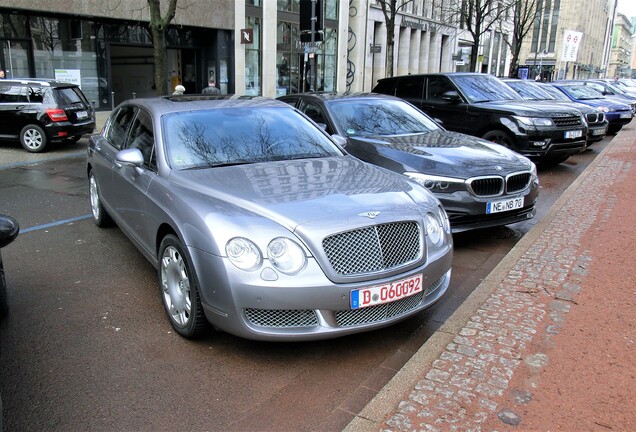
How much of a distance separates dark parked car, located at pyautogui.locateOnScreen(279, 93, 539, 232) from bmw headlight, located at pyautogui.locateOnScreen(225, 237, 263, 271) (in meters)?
2.88

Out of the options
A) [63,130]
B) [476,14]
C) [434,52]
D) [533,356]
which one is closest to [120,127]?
[533,356]

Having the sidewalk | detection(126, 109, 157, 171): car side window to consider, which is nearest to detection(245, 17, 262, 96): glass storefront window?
detection(126, 109, 157, 171): car side window

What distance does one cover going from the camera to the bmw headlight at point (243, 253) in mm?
3221

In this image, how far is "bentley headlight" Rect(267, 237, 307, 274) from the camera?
3223mm

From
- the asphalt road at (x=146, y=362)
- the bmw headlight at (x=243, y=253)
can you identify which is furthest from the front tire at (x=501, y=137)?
the bmw headlight at (x=243, y=253)

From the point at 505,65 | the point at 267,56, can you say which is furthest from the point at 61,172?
the point at 505,65

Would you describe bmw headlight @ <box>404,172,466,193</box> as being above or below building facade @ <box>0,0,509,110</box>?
below

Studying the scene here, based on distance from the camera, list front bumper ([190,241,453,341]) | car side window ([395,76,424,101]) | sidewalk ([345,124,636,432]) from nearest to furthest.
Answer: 1. sidewalk ([345,124,636,432])
2. front bumper ([190,241,453,341])
3. car side window ([395,76,424,101])

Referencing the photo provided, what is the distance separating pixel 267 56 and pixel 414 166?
842 inches

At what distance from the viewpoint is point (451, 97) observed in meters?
9.84

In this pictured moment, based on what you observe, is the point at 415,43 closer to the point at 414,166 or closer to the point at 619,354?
the point at 414,166

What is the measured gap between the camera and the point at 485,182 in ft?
18.6

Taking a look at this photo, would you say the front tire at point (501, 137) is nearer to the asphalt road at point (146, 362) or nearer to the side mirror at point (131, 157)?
the asphalt road at point (146, 362)

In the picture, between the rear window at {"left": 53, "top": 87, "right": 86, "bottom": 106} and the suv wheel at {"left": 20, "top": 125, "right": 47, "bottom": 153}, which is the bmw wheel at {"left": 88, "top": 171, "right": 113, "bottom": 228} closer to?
the suv wheel at {"left": 20, "top": 125, "right": 47, "bottom": 153}
